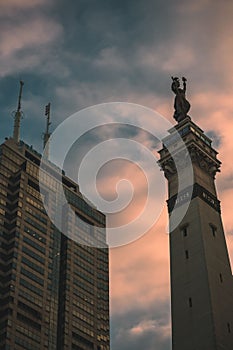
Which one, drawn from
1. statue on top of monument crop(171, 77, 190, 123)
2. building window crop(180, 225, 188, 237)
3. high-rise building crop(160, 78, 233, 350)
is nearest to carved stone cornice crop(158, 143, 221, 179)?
high-rise building crop(160, 78, 233, 350)

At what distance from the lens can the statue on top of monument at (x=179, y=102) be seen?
133 meters

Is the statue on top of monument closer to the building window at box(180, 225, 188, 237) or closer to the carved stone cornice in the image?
the carved stone cornice

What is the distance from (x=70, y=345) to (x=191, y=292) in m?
93.1

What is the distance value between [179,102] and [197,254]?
4275cm

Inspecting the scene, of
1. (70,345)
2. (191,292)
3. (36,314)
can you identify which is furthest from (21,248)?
(191,292)

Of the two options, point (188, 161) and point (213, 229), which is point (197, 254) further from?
point (188, 161)

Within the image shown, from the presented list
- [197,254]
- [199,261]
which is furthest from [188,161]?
[199,261]

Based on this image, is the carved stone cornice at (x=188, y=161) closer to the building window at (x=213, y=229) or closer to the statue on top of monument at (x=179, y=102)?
the statue on top of monument at (x=179, y=102)

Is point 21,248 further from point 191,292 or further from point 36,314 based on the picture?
point 191,292

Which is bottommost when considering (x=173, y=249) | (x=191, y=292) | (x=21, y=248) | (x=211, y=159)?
(x=191, y=292)

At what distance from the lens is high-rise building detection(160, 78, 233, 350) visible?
97625 millimetres

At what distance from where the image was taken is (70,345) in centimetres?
18538

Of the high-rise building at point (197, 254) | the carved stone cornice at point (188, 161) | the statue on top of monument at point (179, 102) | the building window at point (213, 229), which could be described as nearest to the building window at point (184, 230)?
the high-rise building at point (197, 254)

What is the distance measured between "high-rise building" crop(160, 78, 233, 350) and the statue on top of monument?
3.14ft
